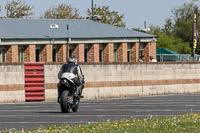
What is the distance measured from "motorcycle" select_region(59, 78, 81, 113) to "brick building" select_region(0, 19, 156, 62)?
31537mm

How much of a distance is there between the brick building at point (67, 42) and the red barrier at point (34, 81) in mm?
23010

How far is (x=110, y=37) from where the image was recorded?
6284 cm

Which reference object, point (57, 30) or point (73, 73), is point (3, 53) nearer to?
point (57, 30)

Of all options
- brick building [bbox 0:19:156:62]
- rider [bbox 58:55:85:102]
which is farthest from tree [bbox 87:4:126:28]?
rider [bbox 58:55:85:102]

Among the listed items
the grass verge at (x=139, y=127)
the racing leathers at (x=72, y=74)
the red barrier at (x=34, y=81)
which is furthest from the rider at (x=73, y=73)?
the red barrier at (x=34, y=81)

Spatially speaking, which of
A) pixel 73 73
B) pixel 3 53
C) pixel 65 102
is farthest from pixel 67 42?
pixel 65 102

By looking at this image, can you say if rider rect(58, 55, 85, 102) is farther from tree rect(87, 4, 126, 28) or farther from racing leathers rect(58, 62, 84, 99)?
tree rect(87, 4, 126, 28)

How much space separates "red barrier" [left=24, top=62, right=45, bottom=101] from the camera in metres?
30.0

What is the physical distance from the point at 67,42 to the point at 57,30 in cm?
328

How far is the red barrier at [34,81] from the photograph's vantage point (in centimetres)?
3002

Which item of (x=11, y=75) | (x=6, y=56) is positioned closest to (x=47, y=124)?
(x=11, y=75)

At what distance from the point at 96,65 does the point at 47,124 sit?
15.3 metres

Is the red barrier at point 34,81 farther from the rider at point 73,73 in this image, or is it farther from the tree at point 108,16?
the tree at point 108,16

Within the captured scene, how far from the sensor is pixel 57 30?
6059cm
